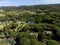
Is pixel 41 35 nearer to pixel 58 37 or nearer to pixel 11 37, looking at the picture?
pixel 58 37

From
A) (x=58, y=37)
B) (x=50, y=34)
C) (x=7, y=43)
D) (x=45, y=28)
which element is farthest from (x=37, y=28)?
(x=7, y=43)

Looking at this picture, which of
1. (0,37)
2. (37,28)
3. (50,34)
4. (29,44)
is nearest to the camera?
(29,44)

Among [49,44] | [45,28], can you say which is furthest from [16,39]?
[45,28]

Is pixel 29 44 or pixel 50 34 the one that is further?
pixel 50 34

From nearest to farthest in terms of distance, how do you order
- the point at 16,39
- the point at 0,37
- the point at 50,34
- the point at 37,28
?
the point at 16,39 < the point at 0,37 < the point at 50,34 < the point at 37,28

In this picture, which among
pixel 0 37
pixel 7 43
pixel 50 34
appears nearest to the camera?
pixel 7 43

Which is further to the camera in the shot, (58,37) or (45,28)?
(45,28)

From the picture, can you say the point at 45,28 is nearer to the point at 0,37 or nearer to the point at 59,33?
the point at 59,33

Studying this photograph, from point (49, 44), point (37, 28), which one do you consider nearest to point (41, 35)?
point (37, 28)

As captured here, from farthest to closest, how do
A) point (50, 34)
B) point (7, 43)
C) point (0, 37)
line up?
point (50, 34)
point (0, 37)
point (7, 43)
